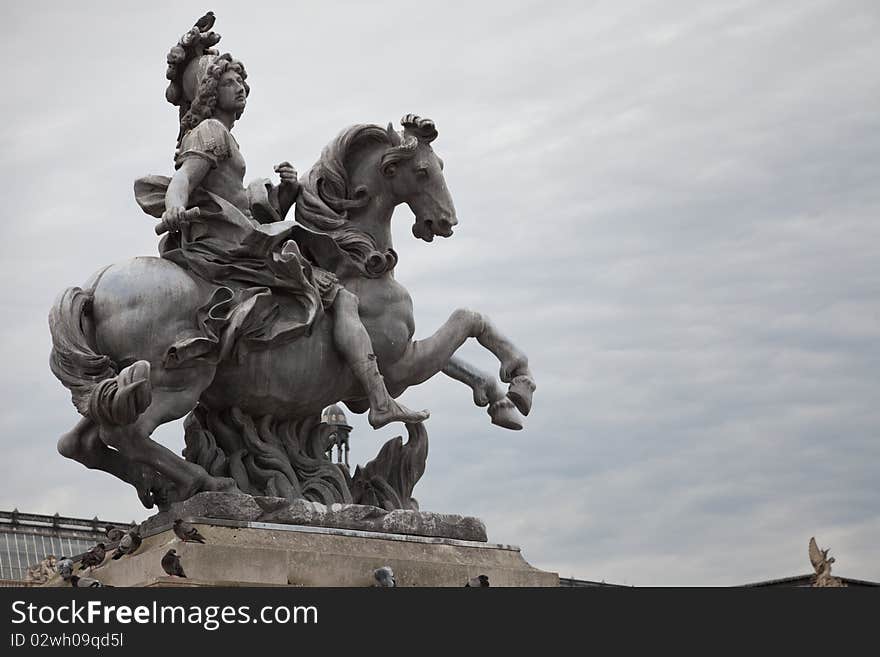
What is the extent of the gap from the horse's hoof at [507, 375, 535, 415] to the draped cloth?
1.86 meters

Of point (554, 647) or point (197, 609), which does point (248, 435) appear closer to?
point (197, 609)

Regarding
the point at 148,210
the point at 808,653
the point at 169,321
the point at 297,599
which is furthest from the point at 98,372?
the point at 808,653

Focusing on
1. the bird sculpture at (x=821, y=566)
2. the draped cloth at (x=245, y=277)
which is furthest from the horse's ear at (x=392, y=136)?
the bird sculpture at (x=821, y=566)

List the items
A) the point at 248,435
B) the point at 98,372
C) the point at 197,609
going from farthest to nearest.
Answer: the point at 248,435
the point at 98,372
the point at 197,609

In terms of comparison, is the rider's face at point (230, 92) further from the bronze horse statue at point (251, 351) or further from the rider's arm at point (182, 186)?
the bronze horse statue at point (251, 351)

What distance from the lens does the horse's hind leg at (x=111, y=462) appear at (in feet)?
42.0

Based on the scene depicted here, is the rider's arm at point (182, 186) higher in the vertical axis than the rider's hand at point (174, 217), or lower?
higher

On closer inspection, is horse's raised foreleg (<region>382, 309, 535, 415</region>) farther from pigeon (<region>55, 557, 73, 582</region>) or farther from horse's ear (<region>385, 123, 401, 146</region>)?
pigeon (<region>55, 557, 73, 582</region>)

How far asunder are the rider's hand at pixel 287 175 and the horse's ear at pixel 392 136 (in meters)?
0.89

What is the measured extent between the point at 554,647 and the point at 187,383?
370 cm

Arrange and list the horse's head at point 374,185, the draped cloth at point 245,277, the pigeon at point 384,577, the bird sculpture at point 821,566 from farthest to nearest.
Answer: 1. the bird sculpture at point 821,566
2. the horse's head at point 374,185
3. the draped cloth at point 245,277
4. the pigeon at point 384,577

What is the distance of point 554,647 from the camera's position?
432 inches

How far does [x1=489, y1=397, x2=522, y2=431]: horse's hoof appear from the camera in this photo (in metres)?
13.9

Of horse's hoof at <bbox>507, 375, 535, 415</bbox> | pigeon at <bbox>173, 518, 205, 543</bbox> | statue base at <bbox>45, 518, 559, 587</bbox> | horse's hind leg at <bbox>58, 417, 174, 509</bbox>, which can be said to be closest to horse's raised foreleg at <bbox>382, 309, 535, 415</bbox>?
horse's hoof at <bbox>507, 375, 535, 415</bbox>
